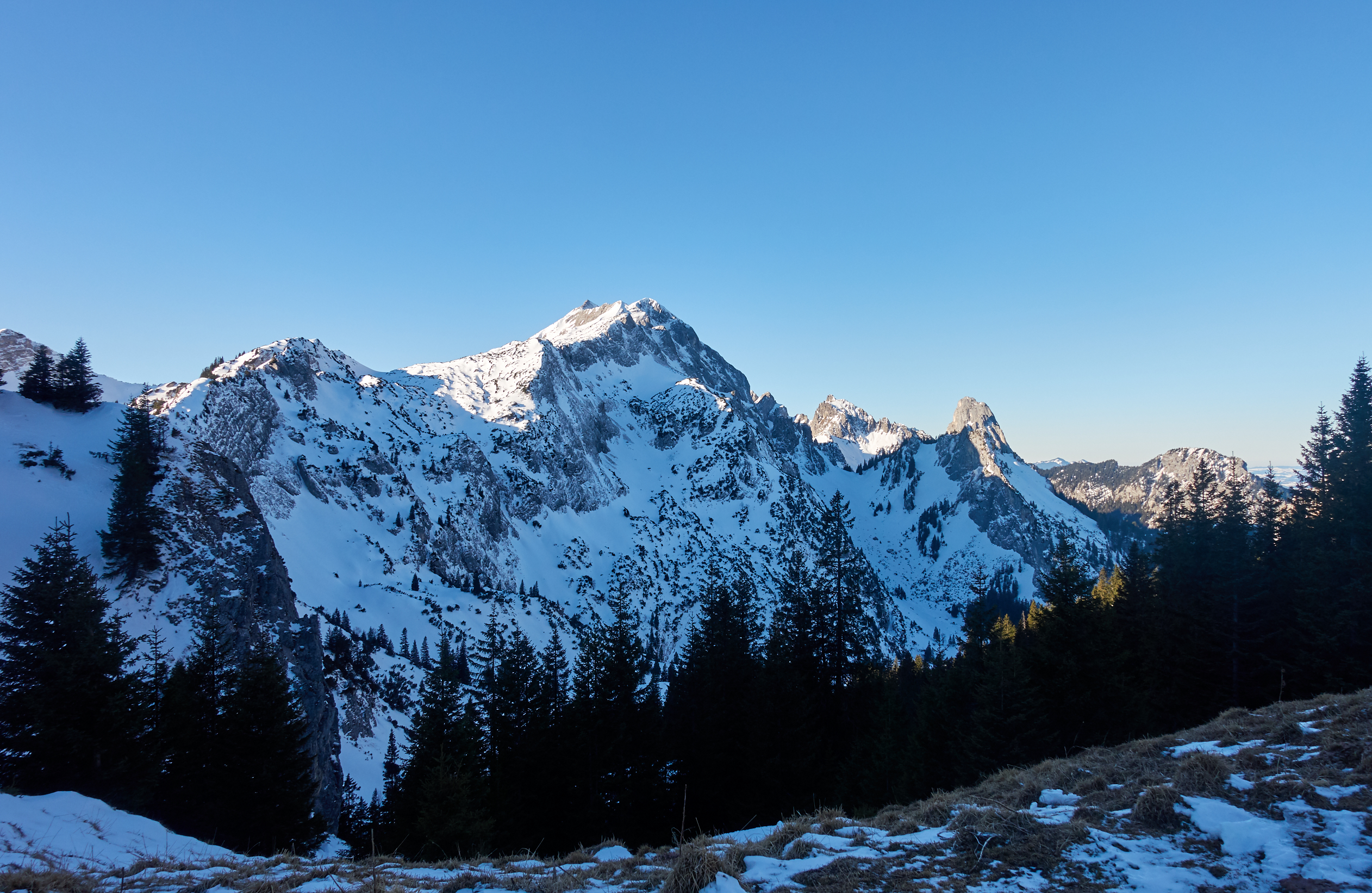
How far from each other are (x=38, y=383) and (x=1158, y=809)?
232ft

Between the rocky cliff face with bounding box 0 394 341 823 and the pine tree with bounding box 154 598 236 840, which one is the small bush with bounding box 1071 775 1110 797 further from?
the rocky cliff face with bounding box 0 394 341 823

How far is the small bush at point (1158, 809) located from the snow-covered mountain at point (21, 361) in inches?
5760

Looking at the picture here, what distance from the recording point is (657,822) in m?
26.2

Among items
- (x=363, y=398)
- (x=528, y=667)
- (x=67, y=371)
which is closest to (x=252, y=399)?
(x=363, y=398)

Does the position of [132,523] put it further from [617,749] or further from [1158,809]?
[1158,809]

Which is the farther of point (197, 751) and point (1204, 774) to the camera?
point (197, 751)

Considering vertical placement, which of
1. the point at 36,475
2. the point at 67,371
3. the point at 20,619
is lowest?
the point at 20,619

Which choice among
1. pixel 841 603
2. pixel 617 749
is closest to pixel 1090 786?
pixel 617 749

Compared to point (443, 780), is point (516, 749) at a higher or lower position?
lower

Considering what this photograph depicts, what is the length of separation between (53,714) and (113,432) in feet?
113

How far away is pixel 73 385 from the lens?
4641cm

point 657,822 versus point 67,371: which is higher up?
point 67,371

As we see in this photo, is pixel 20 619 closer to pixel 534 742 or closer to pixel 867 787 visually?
pixel 534 742

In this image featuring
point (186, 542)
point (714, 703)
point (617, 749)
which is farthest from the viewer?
point (186, 542)
